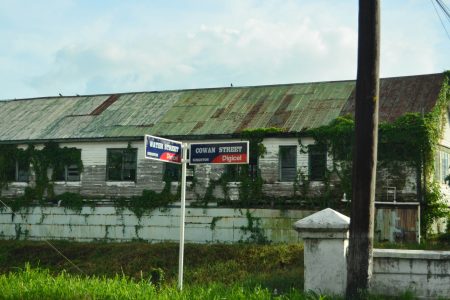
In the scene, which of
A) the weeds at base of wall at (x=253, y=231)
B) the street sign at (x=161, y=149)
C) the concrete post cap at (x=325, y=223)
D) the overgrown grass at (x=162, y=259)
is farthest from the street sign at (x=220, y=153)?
the weeds at base of wall at (x=253, y=231)

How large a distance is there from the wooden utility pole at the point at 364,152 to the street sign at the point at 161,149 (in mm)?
3828

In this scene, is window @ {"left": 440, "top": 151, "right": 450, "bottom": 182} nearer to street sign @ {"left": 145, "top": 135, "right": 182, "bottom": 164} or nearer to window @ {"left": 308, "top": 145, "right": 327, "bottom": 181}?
window @ {"left": 308, "top": 145, "right": 327, "bottom": 181}

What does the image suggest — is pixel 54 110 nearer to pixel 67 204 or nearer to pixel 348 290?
pixel 67 204

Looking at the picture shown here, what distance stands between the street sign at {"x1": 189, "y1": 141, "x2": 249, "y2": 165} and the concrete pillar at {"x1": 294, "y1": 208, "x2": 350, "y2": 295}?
2.54m

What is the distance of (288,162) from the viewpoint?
952 inches

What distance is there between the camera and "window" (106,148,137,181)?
26.4m

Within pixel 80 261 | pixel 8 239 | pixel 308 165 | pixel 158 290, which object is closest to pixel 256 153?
pixel 308 165

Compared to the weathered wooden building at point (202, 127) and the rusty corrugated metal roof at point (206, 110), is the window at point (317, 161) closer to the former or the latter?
the weathered wooden building at point (202, 127)

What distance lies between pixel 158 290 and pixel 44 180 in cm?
1861

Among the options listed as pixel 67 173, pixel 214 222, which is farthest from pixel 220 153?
pixel 67 173

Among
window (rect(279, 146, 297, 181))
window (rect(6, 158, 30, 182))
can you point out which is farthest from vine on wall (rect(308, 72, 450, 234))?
window (rect(6, 158, 30, 182))

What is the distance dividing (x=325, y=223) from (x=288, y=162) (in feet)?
48.6

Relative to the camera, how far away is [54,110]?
102 ft

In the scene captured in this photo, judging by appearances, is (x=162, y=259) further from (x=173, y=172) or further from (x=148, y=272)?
(x=173, y=172)
